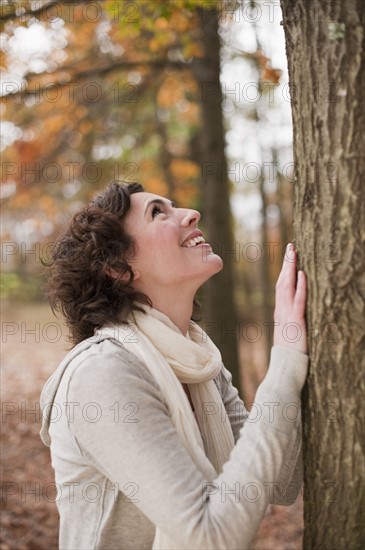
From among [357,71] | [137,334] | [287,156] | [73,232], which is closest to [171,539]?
[137,334]

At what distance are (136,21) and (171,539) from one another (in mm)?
3548

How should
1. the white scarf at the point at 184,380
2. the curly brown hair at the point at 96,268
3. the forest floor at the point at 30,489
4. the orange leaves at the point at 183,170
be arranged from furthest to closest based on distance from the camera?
the orange leaves at the point at 183,170, the forest floor at the point at 30,489, the curly brown hair at the point at 96,268, the white scarf at the point at 184,380

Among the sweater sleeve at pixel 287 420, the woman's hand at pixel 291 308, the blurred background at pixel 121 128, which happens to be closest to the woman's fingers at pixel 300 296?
the woman's hand at pixel 291 308

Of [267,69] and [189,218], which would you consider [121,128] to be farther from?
[189,218]

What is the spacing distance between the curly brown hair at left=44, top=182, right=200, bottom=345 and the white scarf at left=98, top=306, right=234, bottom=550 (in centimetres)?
10

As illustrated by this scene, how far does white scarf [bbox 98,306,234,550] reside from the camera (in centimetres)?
198

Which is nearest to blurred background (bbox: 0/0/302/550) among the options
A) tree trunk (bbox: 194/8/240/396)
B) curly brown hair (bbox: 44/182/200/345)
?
tree trunk (bbox: 194/8/240/396)

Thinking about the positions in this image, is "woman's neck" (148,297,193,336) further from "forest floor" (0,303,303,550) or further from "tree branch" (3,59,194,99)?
"tree branch" (3,59,194,99)

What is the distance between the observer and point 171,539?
185cm

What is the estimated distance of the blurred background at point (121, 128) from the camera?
4.96 metres

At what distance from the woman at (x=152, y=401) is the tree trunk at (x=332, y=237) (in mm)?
86

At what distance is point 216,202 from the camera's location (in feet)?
21.0

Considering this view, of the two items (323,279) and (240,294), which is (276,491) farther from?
(240,294)

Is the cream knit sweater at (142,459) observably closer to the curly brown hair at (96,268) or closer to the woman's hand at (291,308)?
the woman's hand at (291,308)
